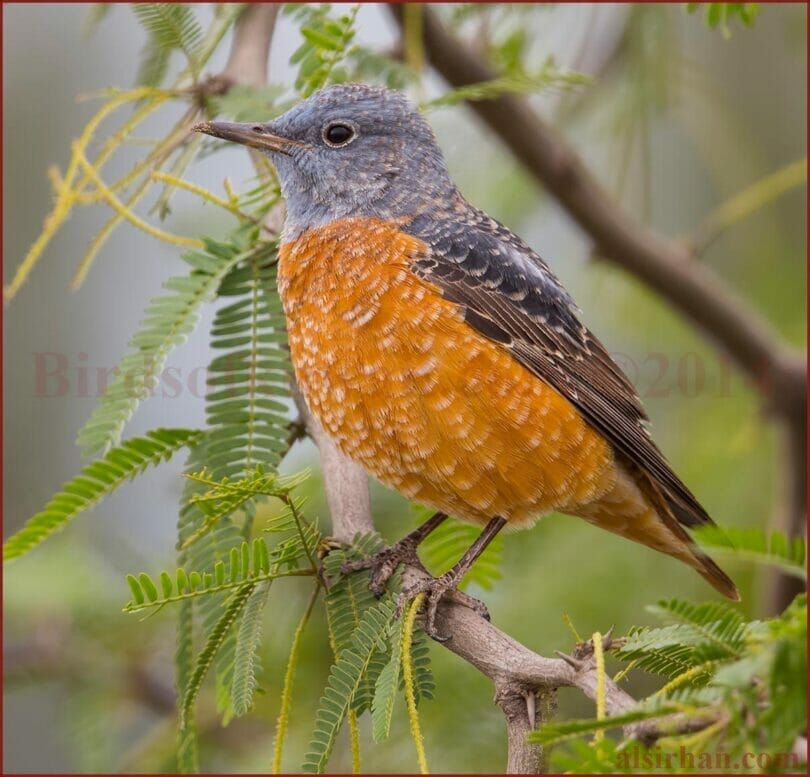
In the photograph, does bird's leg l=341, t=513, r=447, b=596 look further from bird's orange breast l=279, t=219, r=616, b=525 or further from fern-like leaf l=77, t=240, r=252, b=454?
fern-like leaf l=77, t=240, r=252, b=454

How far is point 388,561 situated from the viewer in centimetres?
363

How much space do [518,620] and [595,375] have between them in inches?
54.0

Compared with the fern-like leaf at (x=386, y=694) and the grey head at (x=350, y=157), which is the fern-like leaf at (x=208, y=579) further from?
the grey head at (x=350, y=157)

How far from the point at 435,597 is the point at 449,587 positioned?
106 millimetres

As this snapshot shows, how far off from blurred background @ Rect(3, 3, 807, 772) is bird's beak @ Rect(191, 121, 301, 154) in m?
0.90

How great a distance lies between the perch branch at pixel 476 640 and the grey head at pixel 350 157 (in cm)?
28

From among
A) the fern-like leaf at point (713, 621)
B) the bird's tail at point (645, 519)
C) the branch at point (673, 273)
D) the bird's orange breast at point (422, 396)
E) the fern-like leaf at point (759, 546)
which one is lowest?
the fern-like leaf at point (713, 621)

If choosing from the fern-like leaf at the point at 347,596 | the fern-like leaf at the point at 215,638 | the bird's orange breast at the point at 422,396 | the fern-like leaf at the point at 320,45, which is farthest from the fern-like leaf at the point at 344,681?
the fern-like leaf at the point at 320,45

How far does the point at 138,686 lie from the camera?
5.29m

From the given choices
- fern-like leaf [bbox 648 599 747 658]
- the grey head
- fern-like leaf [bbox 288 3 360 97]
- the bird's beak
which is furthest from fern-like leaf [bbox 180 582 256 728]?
fern-like leaf [bbox 288 3 360 97]

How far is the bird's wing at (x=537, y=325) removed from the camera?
405 cm

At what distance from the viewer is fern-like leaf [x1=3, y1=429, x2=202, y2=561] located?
3.32m

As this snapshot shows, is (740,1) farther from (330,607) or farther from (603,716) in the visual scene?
(603,716)

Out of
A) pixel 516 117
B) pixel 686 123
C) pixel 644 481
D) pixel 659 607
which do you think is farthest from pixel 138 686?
pixel 686 123
